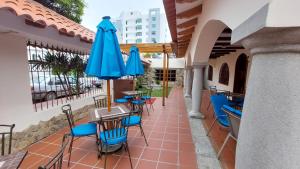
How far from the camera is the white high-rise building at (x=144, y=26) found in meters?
52.9

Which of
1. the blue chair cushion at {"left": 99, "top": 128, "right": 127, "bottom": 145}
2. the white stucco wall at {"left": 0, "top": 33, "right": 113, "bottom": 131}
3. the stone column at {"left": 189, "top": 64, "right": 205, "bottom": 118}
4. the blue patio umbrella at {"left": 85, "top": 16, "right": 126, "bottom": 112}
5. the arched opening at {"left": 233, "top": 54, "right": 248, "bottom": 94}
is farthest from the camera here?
the arched opening at {"left": 233, "top": 54, "right": 248, "bottom": 94}

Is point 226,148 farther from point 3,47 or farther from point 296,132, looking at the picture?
point 3,47

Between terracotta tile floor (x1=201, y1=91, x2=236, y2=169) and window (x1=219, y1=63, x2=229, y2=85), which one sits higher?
window (x1=219, y1=63, x2=229, y2=85)

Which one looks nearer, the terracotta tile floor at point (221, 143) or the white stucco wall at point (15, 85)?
the terracotta tile floor at point (221, 143)

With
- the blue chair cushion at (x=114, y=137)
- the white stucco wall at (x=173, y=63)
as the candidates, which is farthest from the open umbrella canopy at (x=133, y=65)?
the white stucco wall at (x=173, y=63)

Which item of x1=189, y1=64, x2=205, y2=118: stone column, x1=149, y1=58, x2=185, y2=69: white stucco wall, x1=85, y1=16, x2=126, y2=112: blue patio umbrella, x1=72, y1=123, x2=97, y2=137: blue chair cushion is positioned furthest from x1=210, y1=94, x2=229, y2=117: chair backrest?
x1=149, y1=58, x2=185, y2=69: white stucco wall

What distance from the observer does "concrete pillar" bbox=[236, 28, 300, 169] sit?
0.92m

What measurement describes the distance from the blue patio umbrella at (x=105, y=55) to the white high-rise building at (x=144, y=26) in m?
51.9

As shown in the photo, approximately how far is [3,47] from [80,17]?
1131cm

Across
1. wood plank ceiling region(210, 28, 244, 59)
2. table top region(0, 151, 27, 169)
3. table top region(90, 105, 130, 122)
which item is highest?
wood plank ceiling region(210, 28, 244, 59)

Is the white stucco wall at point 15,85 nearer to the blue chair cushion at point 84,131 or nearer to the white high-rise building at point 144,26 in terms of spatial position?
the blue chair cushion at point 84,131

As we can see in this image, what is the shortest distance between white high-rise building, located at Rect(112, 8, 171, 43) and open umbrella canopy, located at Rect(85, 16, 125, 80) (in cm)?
5191

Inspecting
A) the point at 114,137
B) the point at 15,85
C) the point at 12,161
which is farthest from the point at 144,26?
the point at 12,161

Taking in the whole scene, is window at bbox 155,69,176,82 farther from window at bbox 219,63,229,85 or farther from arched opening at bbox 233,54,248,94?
arched opening at bbox 233,54,248,94
